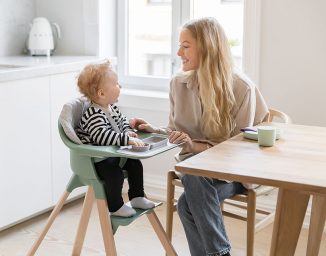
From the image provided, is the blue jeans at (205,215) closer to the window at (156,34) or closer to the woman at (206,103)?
the woman at (206,103)

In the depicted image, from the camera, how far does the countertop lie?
3158 millimetres

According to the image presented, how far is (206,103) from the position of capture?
2.56 meters

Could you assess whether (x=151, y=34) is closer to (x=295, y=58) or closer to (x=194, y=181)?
(x=295, y=58)

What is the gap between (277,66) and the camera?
3.32 metres

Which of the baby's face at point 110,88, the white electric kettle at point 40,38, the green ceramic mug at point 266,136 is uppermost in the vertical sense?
the white electric kettle at point 40,38

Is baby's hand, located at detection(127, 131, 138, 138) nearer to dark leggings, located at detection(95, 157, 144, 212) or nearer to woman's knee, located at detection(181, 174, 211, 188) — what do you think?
dark leggings, located at detection(95, 157, 144, 212)

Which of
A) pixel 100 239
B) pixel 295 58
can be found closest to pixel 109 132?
pixel 100 239

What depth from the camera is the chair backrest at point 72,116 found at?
2.45 m

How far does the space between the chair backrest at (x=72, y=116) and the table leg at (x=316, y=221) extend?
3.01 ft

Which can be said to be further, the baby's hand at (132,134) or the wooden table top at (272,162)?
the baby's hand at (132,134)

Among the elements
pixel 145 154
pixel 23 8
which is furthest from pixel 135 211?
pixel 23 8

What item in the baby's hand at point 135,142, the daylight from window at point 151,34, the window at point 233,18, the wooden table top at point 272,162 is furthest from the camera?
the daylight from window at point 151,34

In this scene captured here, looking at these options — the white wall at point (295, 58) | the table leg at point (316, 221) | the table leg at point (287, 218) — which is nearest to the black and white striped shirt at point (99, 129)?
the table leg at point (287, 218)

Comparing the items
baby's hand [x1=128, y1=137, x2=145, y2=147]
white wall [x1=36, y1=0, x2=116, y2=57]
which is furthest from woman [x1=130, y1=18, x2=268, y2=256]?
white wall [x1=36, y1=0, x2=116, y2=57]
